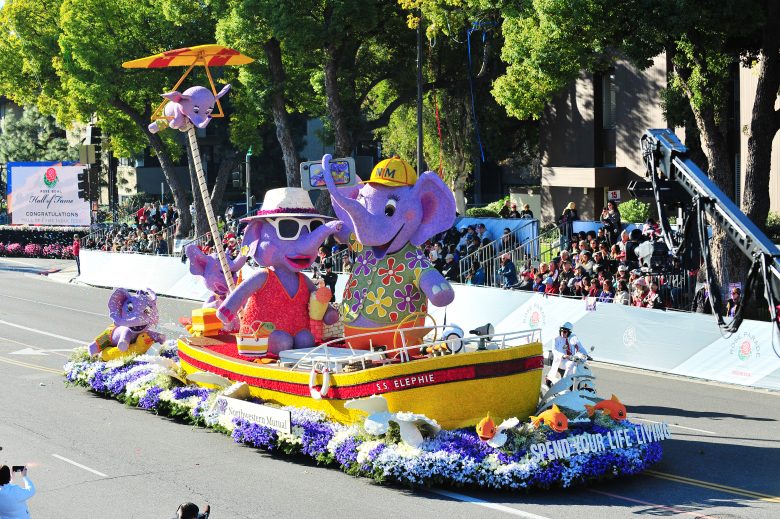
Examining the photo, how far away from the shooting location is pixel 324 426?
14758 millimetres

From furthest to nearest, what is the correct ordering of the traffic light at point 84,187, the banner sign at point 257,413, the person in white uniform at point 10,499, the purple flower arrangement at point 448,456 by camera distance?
the traffic light at point 84,187 → the banner sign at point 257,413 → the purple flower arrangement at point 448,456 → the person in white uniform at point 10,499

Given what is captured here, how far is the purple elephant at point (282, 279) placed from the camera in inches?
658

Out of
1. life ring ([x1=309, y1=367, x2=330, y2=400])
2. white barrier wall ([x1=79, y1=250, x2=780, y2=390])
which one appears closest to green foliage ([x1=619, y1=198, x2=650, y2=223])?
white barrier wall ([x1=79, y1=250, x2=780, y2=390])

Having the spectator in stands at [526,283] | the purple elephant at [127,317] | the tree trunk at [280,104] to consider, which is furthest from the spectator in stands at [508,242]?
the purple elephant at [127,317]

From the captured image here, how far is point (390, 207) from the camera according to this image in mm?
16188

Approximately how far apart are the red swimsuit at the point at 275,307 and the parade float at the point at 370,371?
0.8 inches

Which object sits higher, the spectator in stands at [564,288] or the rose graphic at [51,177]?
the rose graphic at [51,177]

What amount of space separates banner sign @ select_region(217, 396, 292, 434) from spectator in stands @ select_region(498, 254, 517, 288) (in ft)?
41.9

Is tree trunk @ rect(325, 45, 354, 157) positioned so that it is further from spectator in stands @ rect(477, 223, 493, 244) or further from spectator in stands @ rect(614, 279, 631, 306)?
spectator in stands @ rect(614, 279, 631, 306)

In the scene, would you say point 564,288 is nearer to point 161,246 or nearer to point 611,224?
point 611,224

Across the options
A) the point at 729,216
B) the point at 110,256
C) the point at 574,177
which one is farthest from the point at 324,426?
the point at 110,256

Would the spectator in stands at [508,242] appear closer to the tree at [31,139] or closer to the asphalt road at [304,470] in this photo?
the asphalt road at [304,470]

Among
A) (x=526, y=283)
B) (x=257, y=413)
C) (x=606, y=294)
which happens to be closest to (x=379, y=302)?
(x=257, y=413)

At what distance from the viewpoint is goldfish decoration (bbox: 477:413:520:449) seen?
533 inches
